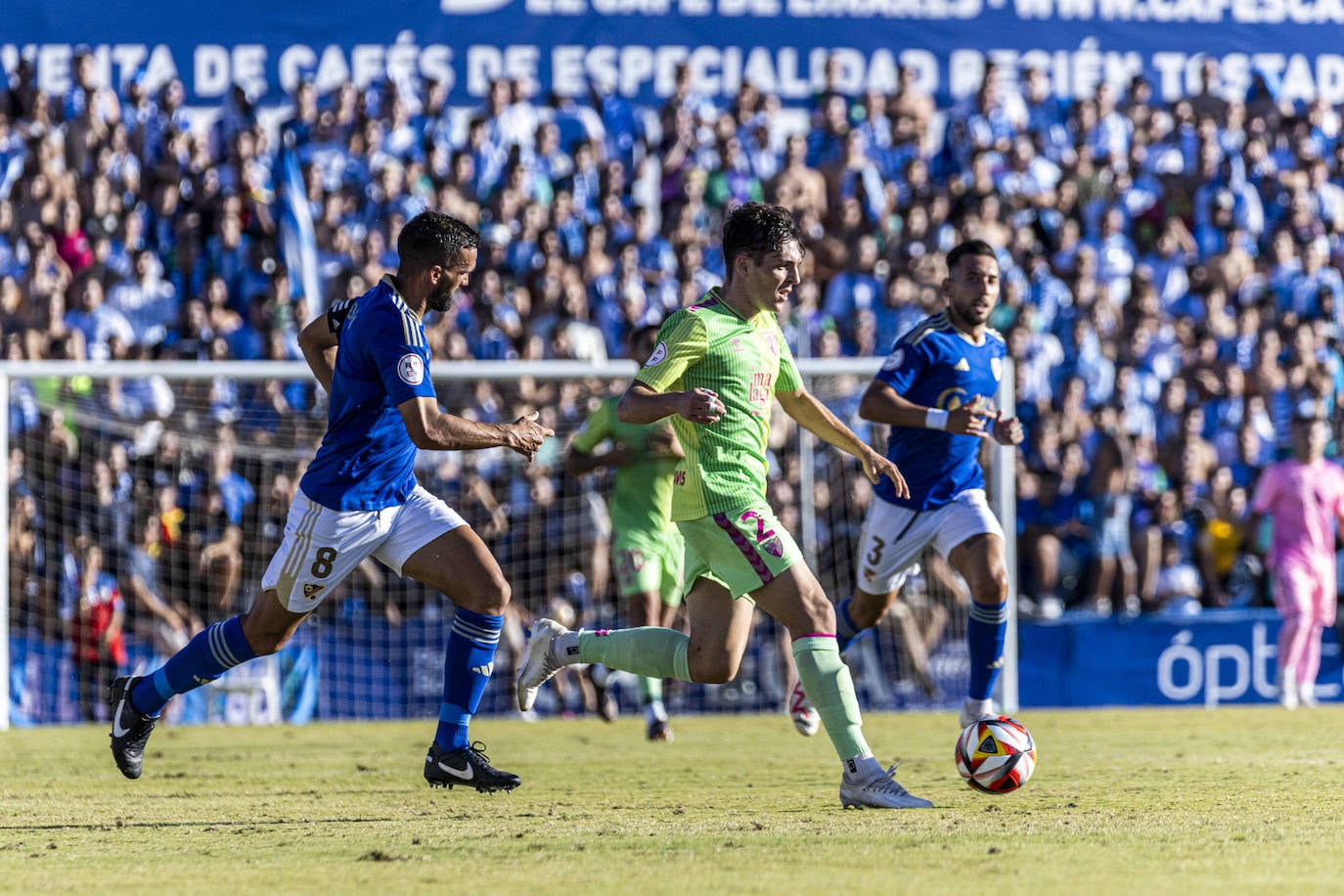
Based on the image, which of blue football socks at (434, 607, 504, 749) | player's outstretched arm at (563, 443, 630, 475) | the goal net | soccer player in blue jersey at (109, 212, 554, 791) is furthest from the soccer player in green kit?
the goal net

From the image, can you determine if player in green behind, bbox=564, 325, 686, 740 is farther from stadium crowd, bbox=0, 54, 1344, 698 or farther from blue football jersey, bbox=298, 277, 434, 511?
blue football jersey, bbox=298, 277, 434, 511

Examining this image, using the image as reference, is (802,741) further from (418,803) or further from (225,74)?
(225,74)

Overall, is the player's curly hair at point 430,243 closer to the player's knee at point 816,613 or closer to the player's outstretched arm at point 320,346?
the player's outstretched arm at point 320,346

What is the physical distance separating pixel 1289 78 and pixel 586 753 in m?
13.8

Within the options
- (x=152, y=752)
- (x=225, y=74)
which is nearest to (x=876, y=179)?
(x=225, y=74)

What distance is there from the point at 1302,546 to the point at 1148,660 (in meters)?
1.59

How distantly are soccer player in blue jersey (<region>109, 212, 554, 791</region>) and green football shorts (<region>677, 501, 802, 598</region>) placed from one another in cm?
76

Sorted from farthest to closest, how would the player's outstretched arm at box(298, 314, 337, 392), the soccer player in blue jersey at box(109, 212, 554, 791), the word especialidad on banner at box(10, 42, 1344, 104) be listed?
the word especialidad on banner at box(10, 42, 1344, 104), the player's outstretched arm at box(298, 314, 337, 392), the soccer player in blue jersey at box(109, 212, 554, 791)

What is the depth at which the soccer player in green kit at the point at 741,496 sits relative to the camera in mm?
6660

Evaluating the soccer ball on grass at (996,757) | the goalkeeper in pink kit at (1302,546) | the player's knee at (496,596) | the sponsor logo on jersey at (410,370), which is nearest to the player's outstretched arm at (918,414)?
the soccer ball on grass at (996,757)

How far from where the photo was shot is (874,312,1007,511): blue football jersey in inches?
347

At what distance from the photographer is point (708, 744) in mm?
10711

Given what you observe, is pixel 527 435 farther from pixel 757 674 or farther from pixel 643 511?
pixel 757 674

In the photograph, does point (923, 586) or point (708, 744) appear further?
point (923, 586)
